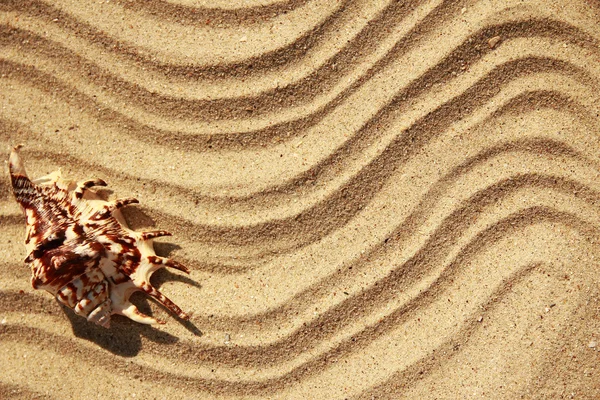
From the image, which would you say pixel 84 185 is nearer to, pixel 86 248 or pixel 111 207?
pixel 111 207

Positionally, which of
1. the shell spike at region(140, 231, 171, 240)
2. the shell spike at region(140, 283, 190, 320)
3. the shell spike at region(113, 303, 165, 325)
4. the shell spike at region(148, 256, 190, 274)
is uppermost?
the shell spike at region(140, 231, 171, 240)

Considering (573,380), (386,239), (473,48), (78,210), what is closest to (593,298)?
(573,380)

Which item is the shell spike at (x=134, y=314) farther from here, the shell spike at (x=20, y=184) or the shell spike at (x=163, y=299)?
the shell spike at (x=20, y=184)

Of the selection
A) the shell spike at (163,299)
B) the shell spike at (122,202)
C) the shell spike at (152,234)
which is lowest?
the shell spike at (163,299)

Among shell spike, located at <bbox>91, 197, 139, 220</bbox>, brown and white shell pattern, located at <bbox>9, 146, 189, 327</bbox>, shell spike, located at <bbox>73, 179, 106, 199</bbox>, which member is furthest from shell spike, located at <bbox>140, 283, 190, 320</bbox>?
shell spike, located at <bbox>73, 179, 106, 199</bbox>

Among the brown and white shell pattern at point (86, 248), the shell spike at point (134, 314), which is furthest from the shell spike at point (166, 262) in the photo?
the shell spike at point (134, 314)

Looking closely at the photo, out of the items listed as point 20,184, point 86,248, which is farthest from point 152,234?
point 20,184

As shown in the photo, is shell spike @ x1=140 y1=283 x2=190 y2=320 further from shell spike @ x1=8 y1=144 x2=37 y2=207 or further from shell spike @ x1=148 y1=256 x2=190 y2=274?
shell spike @ x1=8 y1=144 x2=37 y2=207
